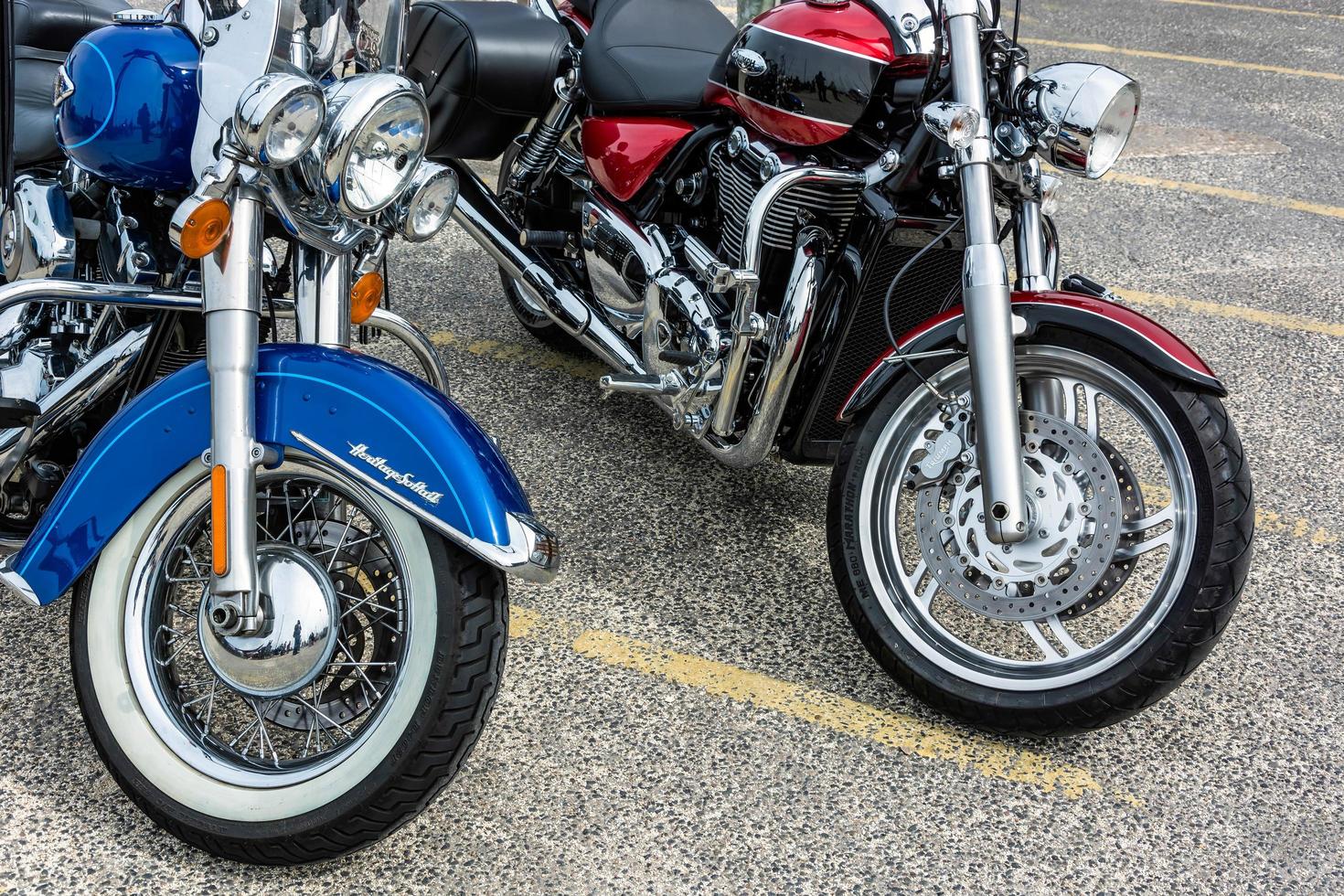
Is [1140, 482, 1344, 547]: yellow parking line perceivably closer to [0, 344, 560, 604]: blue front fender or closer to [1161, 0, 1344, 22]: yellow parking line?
[0, 344, 560, 604]: blue front fender

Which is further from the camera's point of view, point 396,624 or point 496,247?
point 496,247

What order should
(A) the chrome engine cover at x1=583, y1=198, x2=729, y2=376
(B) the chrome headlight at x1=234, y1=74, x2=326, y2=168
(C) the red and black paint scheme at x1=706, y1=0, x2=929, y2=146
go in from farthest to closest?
1. (A) the chrome engine cover at x1=583, y1=198, x2=729, y2=376
2. (C) the red and black paint scheme at x1=706, y1=0, x2=929, y2=146
3. (B) the chrome headlight at x1=234, y1=74, x2=326, y2=168

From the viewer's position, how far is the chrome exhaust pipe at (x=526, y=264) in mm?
3469

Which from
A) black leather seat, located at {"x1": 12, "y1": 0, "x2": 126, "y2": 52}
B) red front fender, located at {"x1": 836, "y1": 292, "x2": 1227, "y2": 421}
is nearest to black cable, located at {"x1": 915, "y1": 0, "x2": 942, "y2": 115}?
red front fender, located at {"x1": 836, "y1": 292, "x2": 1227, "y2": 421}

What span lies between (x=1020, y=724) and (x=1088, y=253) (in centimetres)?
318

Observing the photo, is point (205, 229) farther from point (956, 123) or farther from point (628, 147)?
point (628, 147)

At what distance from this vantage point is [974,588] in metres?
2.58

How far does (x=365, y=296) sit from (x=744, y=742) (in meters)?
1.18

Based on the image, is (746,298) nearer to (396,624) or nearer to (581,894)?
(396,624)

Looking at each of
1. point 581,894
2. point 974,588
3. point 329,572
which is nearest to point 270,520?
point 329,572

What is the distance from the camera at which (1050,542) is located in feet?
8.18

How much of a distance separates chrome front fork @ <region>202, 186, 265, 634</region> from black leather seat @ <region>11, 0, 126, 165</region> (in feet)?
3.18

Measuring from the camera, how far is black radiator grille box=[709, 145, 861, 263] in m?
2.74

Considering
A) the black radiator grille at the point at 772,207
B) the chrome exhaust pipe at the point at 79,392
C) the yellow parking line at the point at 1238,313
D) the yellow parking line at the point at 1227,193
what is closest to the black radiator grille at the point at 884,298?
the black radiator grille at the point at 772,207
